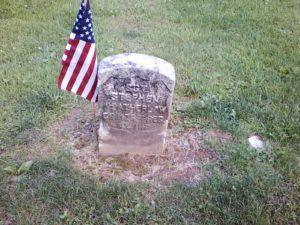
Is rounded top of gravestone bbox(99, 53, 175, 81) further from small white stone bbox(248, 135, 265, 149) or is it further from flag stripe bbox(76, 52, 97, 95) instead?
small white stone bbox(248, 135, 265, 149)

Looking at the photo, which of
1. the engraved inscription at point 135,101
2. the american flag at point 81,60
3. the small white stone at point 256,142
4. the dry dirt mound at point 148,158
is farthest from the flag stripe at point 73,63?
the small white stone at point 256,142

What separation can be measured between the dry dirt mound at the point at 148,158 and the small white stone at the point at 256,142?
233 mm

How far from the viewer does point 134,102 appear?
3455mm

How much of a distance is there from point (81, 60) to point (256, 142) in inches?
74.7

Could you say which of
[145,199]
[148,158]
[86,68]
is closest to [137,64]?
[86,68]

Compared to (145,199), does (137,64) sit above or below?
above

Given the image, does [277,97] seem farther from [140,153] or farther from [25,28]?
[25,28]

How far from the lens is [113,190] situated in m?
3.28

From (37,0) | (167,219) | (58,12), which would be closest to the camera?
(167,219)

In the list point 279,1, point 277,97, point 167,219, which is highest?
point 279,1

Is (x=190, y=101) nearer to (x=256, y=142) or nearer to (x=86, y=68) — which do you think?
(x=256, y=142)

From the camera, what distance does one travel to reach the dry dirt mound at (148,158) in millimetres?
3543

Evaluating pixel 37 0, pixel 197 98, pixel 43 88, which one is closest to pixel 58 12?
pixel 37 0

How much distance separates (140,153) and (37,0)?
471 centimetres
